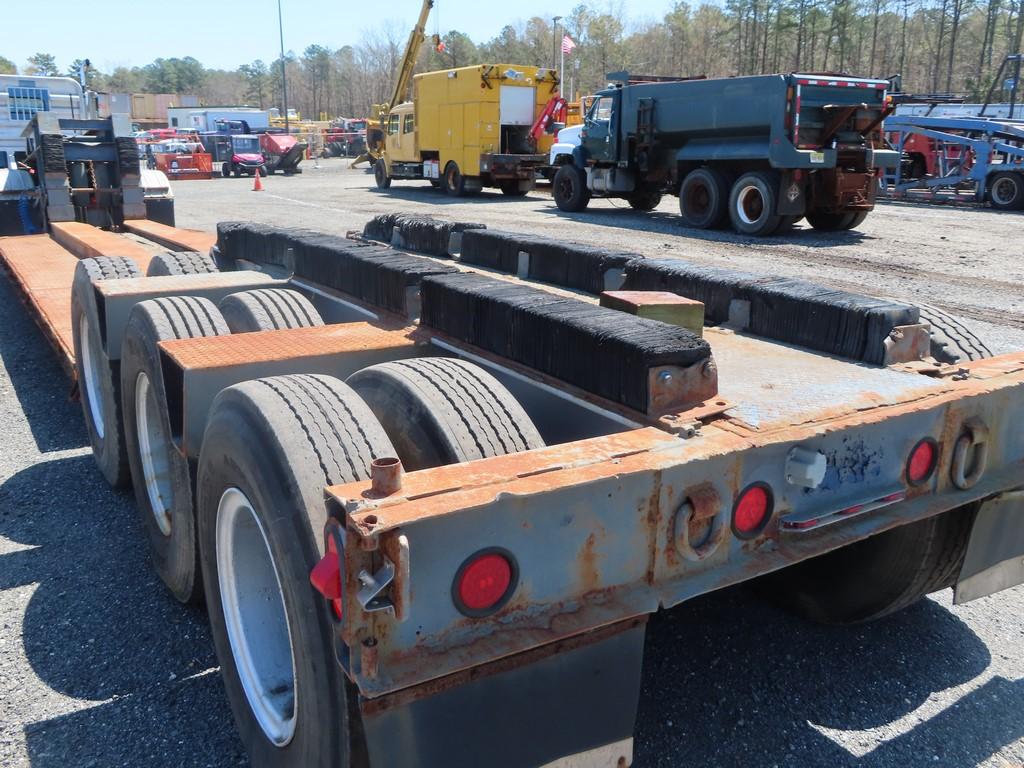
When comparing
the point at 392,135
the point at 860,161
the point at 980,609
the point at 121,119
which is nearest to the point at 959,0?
the point at 392,135

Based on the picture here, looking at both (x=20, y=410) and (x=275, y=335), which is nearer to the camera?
(x=275, y=335)

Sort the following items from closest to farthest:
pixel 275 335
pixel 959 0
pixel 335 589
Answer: pixel 335 589 → pixel 275 335 → pixel 959 0

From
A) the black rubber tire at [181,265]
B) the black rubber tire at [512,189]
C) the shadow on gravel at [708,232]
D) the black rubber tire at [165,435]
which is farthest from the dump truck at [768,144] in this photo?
the black rubber tire at [165,435]

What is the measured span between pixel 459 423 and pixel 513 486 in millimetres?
608

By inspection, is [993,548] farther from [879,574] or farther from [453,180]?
[453,180]

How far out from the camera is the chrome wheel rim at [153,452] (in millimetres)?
3529

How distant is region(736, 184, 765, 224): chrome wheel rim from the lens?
15.3m

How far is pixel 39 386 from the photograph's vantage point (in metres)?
6.45

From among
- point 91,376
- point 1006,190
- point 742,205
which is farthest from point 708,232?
point 91,376

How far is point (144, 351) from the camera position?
355 cm

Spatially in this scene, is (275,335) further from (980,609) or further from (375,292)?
(980,609)

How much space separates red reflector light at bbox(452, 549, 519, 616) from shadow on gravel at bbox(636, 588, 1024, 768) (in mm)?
1130

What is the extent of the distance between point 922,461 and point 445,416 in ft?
4.25

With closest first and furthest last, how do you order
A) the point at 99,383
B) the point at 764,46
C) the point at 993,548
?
the point at 993,548
the point at 99,383
the point at 764,46
